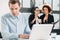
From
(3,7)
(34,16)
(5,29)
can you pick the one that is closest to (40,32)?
(34,16)

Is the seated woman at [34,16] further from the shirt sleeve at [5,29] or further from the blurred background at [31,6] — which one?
the shirt sleeve at [5,29]

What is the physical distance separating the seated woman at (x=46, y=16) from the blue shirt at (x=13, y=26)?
0.23 meters

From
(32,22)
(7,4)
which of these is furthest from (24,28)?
(7,4)

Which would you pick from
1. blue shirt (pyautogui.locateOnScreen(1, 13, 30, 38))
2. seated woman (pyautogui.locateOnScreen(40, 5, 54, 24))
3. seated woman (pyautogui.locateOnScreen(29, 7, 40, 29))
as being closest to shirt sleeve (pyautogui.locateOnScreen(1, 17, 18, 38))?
blue shirt (pyautogui.locateOnScreen(1, 13, 30, 38))

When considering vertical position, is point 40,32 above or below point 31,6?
below

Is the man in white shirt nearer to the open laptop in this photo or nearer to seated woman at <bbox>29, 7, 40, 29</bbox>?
seated woman at <bbox>29, 7, 40, 29</bbox>

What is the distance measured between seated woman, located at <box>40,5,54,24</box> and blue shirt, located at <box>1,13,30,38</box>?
0.23m

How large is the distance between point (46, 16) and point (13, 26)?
0.44 metres

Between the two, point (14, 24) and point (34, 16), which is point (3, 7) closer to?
point (14, 24)

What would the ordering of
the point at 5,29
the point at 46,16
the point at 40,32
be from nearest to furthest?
1. the point at 40,32
2. the point at 5,29
3. the point at 46,16

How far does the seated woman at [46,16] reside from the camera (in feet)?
5.98

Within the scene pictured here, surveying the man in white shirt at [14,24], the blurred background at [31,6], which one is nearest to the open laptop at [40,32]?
the man in white shirt at [14,24]

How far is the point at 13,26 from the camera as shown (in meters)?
1.73

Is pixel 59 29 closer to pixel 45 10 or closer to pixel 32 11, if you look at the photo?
pixel 45 10
